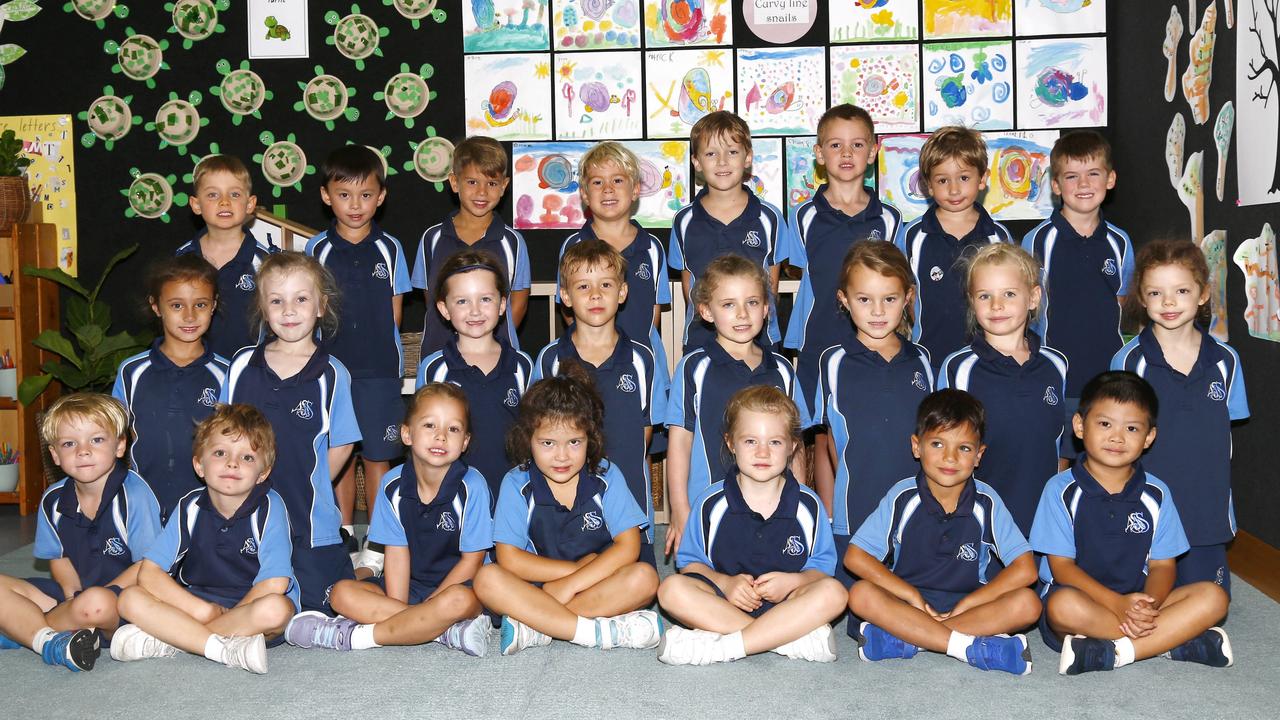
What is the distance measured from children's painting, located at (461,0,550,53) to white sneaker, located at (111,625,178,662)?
3.14 meters

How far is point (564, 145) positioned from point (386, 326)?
1615 mm

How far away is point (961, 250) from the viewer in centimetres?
348

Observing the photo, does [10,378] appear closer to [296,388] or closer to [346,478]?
[346,478]

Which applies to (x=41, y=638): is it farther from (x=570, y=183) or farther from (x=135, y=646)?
(x=570, y=183)

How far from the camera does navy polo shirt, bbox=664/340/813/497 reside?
3.10 metres

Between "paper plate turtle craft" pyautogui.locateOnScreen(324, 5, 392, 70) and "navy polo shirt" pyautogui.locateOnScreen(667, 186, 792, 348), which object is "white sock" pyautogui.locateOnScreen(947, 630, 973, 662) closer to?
"navy polo shirt" pyautogui.locateOnScreen(667, 186, 792, 348)

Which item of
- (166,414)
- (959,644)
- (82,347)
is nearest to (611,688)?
(959,644)

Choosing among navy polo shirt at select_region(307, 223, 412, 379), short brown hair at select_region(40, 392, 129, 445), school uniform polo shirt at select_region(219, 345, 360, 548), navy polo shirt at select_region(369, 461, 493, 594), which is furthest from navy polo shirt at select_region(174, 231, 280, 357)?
navy polo shirt at select_region(369, 461, 493, 594)

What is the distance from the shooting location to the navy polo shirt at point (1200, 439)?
292 cm

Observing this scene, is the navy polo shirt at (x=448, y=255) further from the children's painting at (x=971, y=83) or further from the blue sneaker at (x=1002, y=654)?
the children's painting at (x=971, y=83)

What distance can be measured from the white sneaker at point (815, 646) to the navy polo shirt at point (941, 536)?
27 cm

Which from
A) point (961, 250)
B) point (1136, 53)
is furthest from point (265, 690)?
point (1136, 53)

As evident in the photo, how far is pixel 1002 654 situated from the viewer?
8.21 ft

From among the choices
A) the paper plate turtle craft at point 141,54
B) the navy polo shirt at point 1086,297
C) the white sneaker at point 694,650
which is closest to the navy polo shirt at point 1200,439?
the navy polo shirt at point 1086,297
